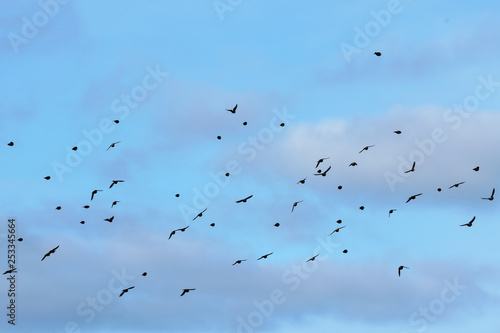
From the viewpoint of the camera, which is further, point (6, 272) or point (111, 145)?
point (6, 272)

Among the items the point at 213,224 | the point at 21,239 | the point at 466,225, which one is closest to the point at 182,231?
the point at 213,224

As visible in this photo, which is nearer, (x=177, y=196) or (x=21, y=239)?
(x=177, y=196)

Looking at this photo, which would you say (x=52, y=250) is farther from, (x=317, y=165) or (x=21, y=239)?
(x=317, y=165)

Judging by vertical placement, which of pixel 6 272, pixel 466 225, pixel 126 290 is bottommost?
pixel 466 225

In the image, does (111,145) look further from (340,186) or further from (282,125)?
(340,186)

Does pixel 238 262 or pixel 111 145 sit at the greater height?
pixel 111 145

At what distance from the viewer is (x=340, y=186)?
362ft

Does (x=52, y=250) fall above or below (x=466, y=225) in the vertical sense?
above

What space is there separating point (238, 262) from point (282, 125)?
1742cm

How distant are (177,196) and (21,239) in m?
21.0

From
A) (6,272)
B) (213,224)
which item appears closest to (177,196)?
(213,224)

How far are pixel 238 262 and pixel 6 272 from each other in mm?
29357

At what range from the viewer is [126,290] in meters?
118

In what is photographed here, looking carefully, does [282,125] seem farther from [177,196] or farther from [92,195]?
[92,195]
